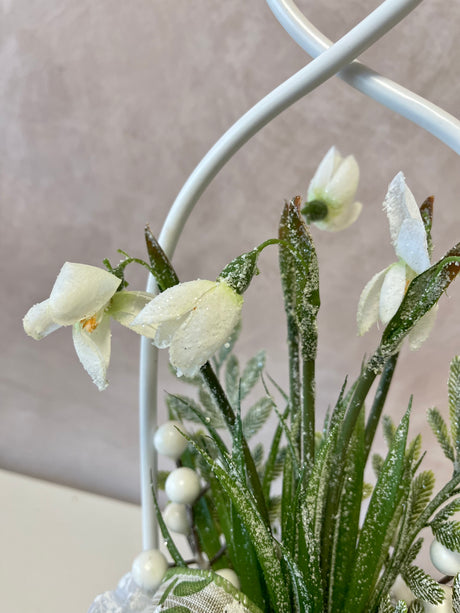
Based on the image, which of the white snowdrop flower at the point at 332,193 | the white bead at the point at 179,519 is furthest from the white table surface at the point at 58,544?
the white snowdrop flower at the point at 332,193

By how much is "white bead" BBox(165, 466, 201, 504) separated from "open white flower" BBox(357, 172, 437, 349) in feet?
0.67

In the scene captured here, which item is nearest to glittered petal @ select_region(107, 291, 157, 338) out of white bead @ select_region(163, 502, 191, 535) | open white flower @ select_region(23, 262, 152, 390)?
open white flower @ select_region(23, 262, 152, 390)

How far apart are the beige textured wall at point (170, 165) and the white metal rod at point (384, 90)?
387 mm

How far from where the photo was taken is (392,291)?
0.92ft

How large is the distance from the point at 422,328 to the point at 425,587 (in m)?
0.14

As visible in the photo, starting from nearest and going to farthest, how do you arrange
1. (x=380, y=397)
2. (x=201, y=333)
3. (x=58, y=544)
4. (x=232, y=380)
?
(x=201, y=333)
(x=380, y=397)
(x=232, y=380)
(x=58, y=544)

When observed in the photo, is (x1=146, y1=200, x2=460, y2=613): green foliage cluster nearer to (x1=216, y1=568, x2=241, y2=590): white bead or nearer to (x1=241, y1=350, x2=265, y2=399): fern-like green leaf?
(x1=216, y1=568, x2=241, y2=590): white bead

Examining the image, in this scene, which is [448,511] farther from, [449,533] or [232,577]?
[232,577]

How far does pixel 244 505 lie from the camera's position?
303mm

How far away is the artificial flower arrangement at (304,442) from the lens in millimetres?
268

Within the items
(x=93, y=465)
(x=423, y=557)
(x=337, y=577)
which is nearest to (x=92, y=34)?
(x=93, y=465)

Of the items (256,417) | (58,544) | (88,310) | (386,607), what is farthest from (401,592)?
(58,544)

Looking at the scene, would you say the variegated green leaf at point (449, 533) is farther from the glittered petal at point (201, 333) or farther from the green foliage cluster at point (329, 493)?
the glittered petal at point (201, 333)

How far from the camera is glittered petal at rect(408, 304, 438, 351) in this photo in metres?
0.29
